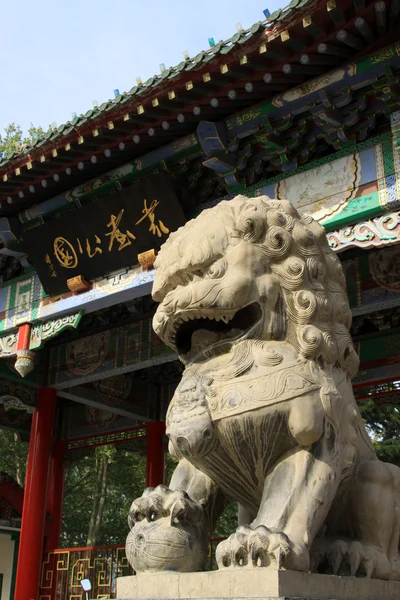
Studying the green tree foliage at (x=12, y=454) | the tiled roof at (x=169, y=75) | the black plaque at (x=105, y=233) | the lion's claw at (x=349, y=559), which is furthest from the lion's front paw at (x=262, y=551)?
the green tree foliage at (x=12, y=454)

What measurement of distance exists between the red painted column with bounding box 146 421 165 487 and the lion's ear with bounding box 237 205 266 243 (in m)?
6.84

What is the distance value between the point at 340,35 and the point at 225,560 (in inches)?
140

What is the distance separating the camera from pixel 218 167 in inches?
221

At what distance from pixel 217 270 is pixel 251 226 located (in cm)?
22

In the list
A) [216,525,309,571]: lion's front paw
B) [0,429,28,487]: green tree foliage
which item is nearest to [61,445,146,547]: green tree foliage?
[0,429,28,487]: green tree foliage

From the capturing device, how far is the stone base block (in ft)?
6.25

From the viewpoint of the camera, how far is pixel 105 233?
6266 millimetres

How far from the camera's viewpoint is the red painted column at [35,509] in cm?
733

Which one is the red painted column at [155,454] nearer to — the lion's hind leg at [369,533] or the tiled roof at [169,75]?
the tiled roof at [169,75]

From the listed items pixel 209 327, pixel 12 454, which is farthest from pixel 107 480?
pixel 209 327

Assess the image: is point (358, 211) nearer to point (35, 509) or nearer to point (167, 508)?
point (167, 508)

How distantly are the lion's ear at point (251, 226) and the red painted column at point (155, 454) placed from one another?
6840mm

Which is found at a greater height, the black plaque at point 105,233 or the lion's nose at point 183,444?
the black plaque at point 105,233

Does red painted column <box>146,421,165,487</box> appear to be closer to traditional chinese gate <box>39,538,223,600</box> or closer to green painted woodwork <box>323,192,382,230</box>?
traditional chinese gate <box>39,538,223,600</box>
